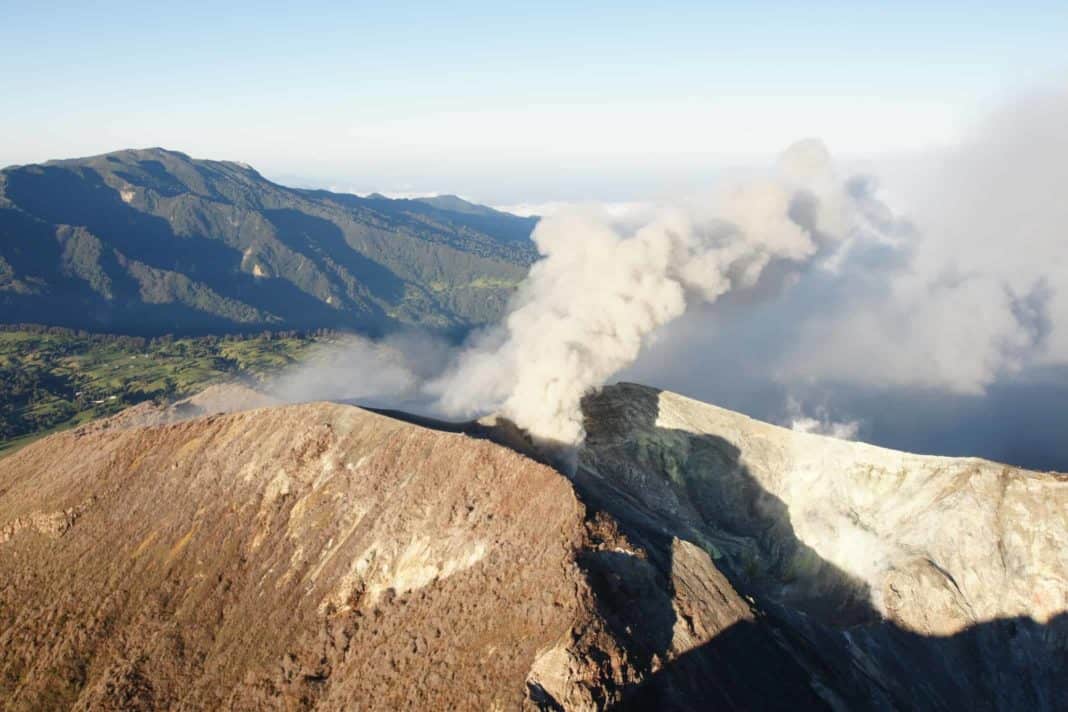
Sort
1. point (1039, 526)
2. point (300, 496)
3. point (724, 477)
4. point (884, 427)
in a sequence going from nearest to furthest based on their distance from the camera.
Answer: point (300, 496) → point (1039, 526) → point (724, 477) → point (884, 427)

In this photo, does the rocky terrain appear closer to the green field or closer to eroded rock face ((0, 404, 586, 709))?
eroded rock face ((0, 404, 586, 709))

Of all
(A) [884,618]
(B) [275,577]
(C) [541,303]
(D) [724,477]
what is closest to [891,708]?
(A) [884,618]

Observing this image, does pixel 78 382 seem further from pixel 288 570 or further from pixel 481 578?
pixel 481 578

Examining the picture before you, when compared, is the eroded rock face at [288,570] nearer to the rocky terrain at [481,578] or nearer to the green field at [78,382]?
the rocky terrain at [481,578]

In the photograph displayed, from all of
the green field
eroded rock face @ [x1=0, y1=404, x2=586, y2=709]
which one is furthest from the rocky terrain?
the green field

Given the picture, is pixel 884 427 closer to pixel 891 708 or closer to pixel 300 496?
pixel 891 708

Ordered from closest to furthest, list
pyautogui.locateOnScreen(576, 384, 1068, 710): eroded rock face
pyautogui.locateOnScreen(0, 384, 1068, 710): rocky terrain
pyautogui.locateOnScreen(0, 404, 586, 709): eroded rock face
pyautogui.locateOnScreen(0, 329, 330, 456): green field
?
pyautogui.locateOnScreen(0, 384, 1068, 710): rocky terrain → pyautogui.locateOnScreen(0, 404, 586, 709): eroded rock face → pyautogui.locateOnScreen(576, 384, 1068, 710): eroded rock face → pyautogui.locateOnScreen(0, 329, 330, 456): green field

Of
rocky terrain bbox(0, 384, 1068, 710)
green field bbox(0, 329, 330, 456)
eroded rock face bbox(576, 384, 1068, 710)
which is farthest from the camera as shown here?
green field bbox(0, 329, 330, 456)

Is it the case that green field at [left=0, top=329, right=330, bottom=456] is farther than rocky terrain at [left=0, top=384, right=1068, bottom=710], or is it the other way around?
green field at [left=0, top=329, right=330, bottom=456]

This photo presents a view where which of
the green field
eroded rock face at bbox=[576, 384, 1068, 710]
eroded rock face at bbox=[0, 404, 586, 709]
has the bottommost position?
the green field
